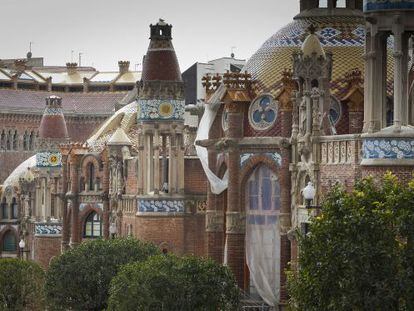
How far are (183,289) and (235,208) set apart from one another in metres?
7.85

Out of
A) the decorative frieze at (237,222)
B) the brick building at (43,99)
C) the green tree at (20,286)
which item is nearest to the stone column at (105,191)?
the green tree at (20,286)

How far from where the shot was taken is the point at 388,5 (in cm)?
4975

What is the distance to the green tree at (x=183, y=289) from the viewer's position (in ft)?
195

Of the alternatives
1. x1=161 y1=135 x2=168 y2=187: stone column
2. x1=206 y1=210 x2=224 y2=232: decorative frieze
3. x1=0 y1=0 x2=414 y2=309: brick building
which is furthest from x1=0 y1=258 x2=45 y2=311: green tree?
x1=206 y1=210 x2=224 y2=232: decorative frieze

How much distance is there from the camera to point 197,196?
83.8 metres

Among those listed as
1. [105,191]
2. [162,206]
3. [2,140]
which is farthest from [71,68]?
[162,206]

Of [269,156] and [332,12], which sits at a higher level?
[332,12]

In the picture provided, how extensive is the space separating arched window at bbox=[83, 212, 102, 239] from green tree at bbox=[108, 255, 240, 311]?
40288 mm

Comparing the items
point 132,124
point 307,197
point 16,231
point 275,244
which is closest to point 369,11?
point 307,197

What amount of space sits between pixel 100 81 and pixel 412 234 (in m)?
144

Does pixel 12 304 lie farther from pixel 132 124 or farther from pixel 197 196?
pixel 132 124

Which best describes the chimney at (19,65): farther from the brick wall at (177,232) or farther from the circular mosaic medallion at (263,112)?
the circular mosaic medallion at (263,112)

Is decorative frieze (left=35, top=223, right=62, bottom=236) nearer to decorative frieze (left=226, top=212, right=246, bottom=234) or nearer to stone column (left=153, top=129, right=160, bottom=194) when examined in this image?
stone column (left=153, top=129, right=160, bottom=194)

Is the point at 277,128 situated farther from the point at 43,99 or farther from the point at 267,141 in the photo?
the point at 43,99
